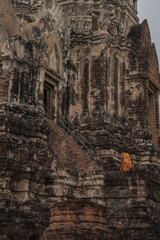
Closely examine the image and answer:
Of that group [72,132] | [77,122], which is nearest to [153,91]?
[77,122]

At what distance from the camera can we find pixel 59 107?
19406 mm

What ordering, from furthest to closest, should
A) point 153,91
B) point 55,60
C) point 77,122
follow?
point 153,91 < point 77,122 < point 55,60

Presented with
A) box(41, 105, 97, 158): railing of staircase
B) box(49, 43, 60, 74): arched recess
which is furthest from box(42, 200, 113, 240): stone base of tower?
box(49, 43, 60, 74): arched recess

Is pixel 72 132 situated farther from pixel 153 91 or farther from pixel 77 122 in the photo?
pixel 153 91

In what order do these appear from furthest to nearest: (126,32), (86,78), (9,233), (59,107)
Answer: (126,32) → (86,78) → (59,107) → (9,233)

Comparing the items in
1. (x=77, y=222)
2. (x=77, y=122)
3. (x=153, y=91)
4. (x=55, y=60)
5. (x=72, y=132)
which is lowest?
(x=77, y=222)

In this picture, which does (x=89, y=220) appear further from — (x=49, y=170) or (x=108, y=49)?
(x=108, y=49)

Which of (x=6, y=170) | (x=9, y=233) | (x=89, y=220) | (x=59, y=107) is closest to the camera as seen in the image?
(x=89, y=220)

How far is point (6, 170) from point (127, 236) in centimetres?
455

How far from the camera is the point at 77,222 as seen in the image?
31.3 feet

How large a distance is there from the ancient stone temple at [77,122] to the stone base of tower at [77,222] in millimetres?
22

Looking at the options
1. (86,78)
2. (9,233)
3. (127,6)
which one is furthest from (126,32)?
(9,233)

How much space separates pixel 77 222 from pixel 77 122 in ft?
35.7

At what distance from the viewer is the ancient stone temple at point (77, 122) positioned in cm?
1337
